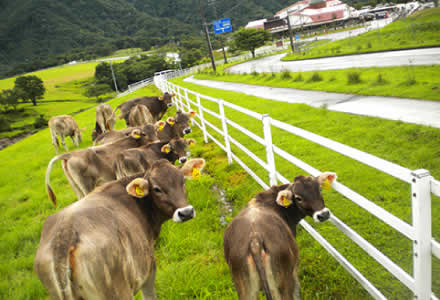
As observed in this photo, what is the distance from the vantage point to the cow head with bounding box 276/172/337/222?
10.4ft

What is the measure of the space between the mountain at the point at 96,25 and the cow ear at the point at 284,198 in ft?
401

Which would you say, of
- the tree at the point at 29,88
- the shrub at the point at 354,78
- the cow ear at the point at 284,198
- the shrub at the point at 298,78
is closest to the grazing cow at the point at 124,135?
the cow ear at the point at 284,198

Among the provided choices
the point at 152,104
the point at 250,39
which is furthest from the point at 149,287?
the point at 250,39

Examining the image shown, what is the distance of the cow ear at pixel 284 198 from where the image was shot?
127 inches

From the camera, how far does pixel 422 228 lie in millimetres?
2055

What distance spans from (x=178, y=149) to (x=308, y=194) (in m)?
3.68

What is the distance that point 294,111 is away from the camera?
10555mm

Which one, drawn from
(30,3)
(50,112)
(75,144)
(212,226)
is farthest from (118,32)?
(212,226)

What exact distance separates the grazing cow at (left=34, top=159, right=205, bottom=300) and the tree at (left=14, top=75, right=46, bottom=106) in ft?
221

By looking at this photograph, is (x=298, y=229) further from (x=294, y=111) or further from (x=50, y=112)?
(x=50, y=112)

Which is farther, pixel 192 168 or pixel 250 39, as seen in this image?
Result: pixel 250 39

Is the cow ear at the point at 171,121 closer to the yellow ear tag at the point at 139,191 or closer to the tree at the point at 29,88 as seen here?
the yellow ear tag at the point at 139,191

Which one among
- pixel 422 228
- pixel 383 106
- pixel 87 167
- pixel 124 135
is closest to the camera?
pixel 422 228

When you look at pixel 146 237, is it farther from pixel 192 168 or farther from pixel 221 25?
pixel 221 25
